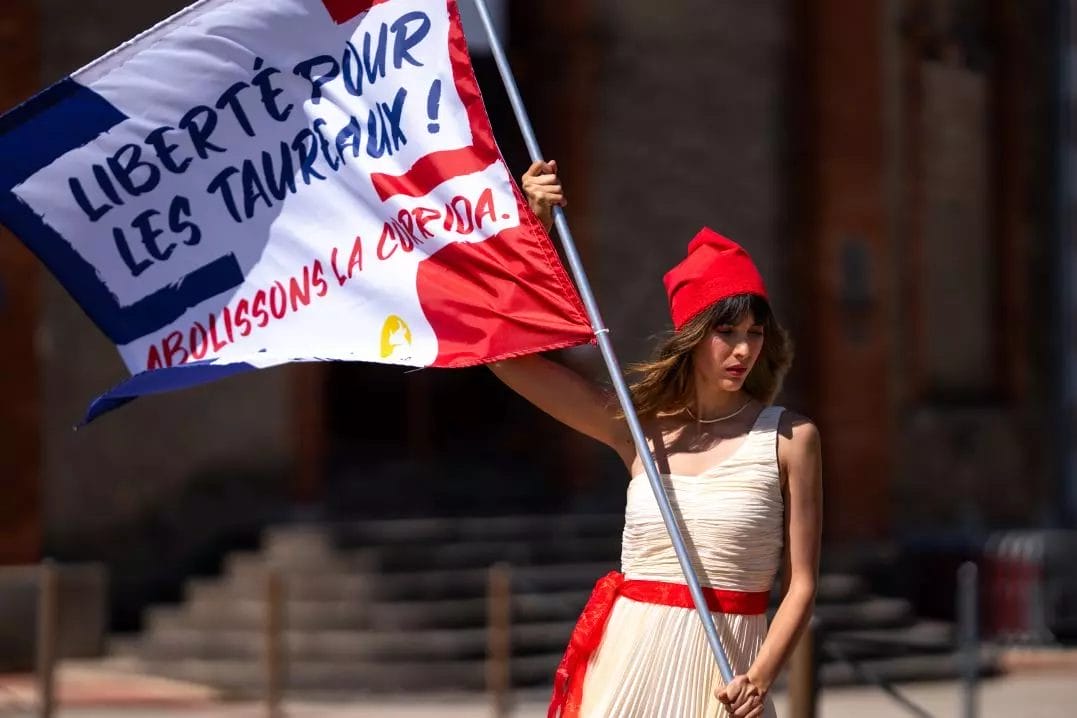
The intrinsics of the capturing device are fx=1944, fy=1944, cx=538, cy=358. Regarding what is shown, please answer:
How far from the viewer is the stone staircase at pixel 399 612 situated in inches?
481

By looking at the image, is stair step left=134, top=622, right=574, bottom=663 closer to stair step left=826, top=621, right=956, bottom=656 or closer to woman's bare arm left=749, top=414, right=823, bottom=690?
stair step left=826, top=621, right=956, bottom=656

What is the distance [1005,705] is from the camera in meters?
12.6

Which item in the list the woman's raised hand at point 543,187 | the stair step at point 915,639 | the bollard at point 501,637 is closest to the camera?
the woman's raised hand at point 543,187

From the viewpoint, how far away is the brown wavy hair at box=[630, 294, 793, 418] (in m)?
4.54

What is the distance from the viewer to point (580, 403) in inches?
187

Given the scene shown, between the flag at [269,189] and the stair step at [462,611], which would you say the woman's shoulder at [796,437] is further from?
the stair step at [462,611]

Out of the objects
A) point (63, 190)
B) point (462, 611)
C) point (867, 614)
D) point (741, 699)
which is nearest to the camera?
point (741, 699)

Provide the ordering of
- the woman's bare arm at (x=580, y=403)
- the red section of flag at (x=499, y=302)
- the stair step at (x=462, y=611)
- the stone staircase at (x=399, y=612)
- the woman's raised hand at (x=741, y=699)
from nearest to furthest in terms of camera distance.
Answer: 1. the woman's raised hand at (x=741, y=699)
2. the woman's bare arm at (x=580, y=403)
3. the red section of flag at (x=499, y=302)
4. the stone staircase at (x=399, y=612)
5. the stair step at (x=462, y=611)

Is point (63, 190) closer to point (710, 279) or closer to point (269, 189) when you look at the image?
point (269, 189)

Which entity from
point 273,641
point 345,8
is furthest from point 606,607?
point 273,641

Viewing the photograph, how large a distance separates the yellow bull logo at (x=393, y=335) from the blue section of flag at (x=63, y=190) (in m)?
0.58

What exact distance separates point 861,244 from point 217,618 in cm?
695

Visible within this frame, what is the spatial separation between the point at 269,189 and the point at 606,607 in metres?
1.64

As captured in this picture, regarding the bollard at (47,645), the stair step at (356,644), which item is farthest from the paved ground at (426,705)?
the bollard at (47,645)
